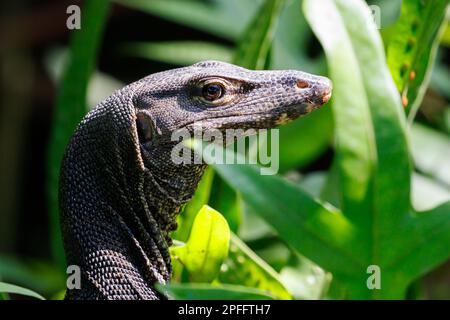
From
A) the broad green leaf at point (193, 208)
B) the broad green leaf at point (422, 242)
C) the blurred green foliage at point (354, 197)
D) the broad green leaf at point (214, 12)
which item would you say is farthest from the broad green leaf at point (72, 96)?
the broad green leaf at point (214, 12)

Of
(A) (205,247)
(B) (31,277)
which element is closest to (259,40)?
(A) (205,247)

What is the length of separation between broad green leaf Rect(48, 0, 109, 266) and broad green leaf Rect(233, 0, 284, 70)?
16.6 inches

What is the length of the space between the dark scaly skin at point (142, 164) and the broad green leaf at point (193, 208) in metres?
0.24

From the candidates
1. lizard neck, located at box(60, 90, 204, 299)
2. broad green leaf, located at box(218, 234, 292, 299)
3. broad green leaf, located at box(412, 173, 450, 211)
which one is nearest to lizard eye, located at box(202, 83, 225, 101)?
lizard neck, located at box(60, 90, 204, 299)

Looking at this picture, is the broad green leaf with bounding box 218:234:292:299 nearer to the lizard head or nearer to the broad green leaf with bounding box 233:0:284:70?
the lizard head

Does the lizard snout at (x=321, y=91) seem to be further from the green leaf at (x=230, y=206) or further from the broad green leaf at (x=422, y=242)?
the green leaf at (x=230, y=206)

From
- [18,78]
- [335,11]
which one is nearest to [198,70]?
[335,11]

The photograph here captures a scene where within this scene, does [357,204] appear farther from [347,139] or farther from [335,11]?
[335,11]

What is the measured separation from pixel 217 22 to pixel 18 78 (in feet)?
4.94

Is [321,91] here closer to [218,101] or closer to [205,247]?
[218,101]

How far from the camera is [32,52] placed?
602cm

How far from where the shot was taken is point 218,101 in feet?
6.81

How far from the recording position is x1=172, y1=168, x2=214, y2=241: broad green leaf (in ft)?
7.75
